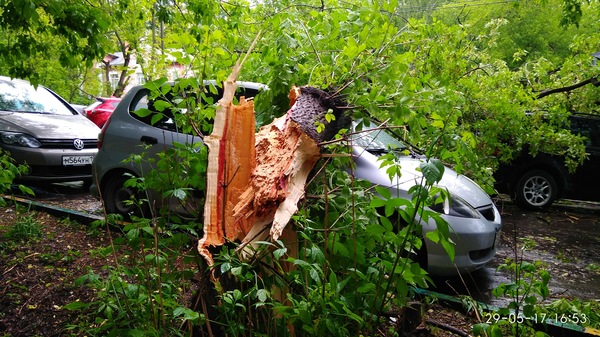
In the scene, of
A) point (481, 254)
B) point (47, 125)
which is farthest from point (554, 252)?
point (47, 125)

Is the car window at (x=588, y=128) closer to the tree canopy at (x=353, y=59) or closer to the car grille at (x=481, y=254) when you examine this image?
the tree canopy at (x=353, y=59)

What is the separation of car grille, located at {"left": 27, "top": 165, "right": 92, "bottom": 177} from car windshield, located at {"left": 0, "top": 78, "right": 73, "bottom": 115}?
1378 millimetres

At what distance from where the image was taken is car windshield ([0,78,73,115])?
303 inches

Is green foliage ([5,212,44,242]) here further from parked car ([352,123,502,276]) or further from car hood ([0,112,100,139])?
parked car ([352,123,502,276])

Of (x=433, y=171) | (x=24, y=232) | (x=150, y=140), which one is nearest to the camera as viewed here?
(x=433, y=171)

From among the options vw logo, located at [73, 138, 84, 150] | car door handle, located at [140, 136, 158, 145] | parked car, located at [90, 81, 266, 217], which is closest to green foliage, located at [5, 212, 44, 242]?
parked car, located at [90, 81, 266, 217]

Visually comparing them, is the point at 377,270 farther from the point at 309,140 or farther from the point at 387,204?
the point at 309,140

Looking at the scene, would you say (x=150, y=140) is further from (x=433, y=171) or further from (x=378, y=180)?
(x=433, y=171)

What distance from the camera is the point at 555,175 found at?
28.3 feet

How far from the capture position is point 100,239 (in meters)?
4.91

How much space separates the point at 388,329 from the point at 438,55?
347 cm

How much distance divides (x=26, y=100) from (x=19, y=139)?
1346 mm

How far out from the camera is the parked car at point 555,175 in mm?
8344

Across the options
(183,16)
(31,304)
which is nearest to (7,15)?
(183,16)
